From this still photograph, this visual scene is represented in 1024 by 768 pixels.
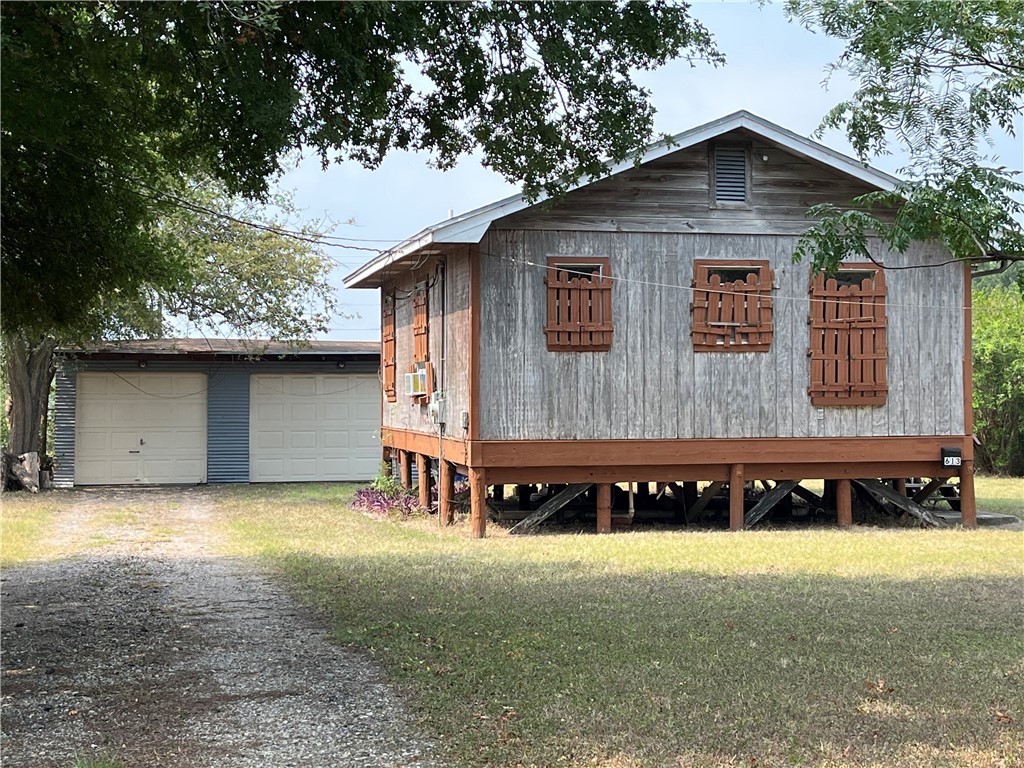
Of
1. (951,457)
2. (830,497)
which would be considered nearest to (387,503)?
(830,497)

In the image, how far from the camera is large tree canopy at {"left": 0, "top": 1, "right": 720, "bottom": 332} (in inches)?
265

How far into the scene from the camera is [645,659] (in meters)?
7.18

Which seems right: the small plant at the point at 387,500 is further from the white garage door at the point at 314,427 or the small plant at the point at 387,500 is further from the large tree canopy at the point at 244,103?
the large tree canopy at the point at 244,103

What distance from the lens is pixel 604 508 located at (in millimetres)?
15109

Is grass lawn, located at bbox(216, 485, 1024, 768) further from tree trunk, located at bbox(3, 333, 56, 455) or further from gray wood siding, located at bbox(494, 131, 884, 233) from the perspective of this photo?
tree trunk, located at bbox(3, 333, 56, 455)

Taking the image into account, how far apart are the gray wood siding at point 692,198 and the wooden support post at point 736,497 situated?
10.0 feet

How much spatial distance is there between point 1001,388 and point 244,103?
79.6ft

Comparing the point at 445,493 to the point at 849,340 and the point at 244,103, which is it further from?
the point at 244,103

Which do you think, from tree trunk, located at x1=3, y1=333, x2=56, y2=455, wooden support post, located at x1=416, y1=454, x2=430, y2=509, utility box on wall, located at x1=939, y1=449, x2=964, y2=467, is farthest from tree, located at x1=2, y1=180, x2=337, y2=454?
utility box on wall, located at x1=939, y1=449, x2=964, y2=467

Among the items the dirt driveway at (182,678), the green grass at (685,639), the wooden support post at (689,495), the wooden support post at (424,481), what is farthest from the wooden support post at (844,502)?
the dirt driveway at (182,678)

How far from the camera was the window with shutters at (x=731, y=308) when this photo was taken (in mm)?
14852

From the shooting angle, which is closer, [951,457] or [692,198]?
[692,198]

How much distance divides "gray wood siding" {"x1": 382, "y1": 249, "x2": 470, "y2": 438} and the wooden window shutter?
17 cm

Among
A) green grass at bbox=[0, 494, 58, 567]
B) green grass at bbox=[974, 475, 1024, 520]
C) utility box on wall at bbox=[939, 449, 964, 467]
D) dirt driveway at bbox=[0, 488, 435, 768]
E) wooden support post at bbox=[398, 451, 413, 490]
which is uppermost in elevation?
utility box on wall at bbox=[939, 449, 964, 467]
